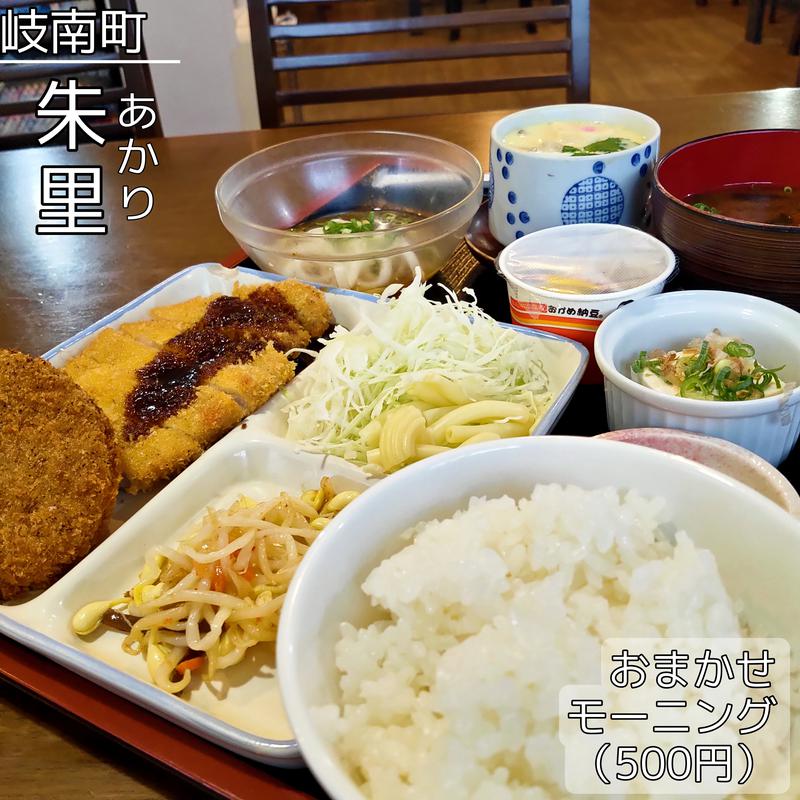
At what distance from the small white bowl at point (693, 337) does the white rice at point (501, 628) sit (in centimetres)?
34

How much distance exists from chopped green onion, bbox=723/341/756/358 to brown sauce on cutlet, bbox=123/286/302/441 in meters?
0.90

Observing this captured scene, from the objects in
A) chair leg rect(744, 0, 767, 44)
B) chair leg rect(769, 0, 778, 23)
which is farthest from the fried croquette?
chair leg rect(769, 0, 778, 23)

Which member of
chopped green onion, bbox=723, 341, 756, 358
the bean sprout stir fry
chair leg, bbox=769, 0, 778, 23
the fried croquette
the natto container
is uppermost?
chair leg, bbox=769, 0, 778, 23

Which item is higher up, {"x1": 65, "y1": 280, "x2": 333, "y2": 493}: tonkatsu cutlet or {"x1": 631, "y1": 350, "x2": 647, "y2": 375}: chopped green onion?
{"x1": 631, "y1": 350, "x2": 647, "y2": 375}: chopped green onion

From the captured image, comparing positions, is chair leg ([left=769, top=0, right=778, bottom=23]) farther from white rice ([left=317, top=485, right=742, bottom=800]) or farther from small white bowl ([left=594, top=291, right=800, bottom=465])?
white rice ([left=317, top=485, right=742, bottom=800])

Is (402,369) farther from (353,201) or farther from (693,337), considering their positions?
(353,201)

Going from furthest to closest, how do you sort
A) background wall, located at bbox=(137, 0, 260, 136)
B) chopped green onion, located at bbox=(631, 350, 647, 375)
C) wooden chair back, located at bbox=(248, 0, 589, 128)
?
background wall, located at bbox=(137, 0, 260, 136), wooden chair back, located at bbox=(248, 0, 589, 128), chopped green onion, located at bbox=(631, 350, 647, 375)

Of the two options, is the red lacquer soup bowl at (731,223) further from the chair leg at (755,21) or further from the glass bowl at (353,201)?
the chair leg at (755,21)

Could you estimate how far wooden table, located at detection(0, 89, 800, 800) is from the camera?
0.93 metres

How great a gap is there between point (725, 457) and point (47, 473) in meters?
1.03

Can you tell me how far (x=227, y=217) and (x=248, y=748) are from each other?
134 cm

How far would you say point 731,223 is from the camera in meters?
1.44

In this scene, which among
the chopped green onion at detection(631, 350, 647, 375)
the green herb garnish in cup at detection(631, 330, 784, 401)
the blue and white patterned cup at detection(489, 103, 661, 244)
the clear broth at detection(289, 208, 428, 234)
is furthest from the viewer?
the clear broth at detection(289, 208, 428, 234)

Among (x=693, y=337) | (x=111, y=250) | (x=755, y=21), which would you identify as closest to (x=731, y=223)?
(x=693, y=337)
